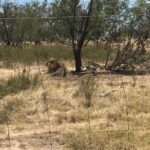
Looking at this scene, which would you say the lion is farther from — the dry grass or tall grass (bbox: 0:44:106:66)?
tall grass (bbox: 0:44:106:66)

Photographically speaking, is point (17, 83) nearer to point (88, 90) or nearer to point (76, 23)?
point (88, 90)

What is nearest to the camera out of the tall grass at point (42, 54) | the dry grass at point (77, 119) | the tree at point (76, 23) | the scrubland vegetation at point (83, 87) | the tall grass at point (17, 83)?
the dry grass at point (77, 119)

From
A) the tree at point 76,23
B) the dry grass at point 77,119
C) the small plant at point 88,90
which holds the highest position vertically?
the tree at point 76,23

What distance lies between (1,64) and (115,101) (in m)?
7.11

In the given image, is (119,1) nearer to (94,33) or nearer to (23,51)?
(94,33)

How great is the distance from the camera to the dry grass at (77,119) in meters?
6.60

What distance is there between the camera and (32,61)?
52.0 ft

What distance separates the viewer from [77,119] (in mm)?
7754

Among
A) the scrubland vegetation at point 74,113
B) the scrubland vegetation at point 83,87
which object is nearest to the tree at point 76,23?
the scrubland vegetation at point 83,87

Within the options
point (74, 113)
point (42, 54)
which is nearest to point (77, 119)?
point (74, 113)

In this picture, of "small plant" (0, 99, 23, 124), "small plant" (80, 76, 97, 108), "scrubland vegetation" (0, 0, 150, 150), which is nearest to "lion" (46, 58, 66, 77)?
"scrubland vegetation" (0, 0, 150, 150)

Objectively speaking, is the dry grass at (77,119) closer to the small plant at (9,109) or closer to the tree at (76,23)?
the small plant at (9,109)

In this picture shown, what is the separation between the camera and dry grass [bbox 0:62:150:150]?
660cm

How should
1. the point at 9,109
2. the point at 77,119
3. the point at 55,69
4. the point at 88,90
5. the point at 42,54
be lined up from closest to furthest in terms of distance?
the point at 77,119, the point at 9,109, the point at 88,90, the point at 55,69, the point at 42,54
